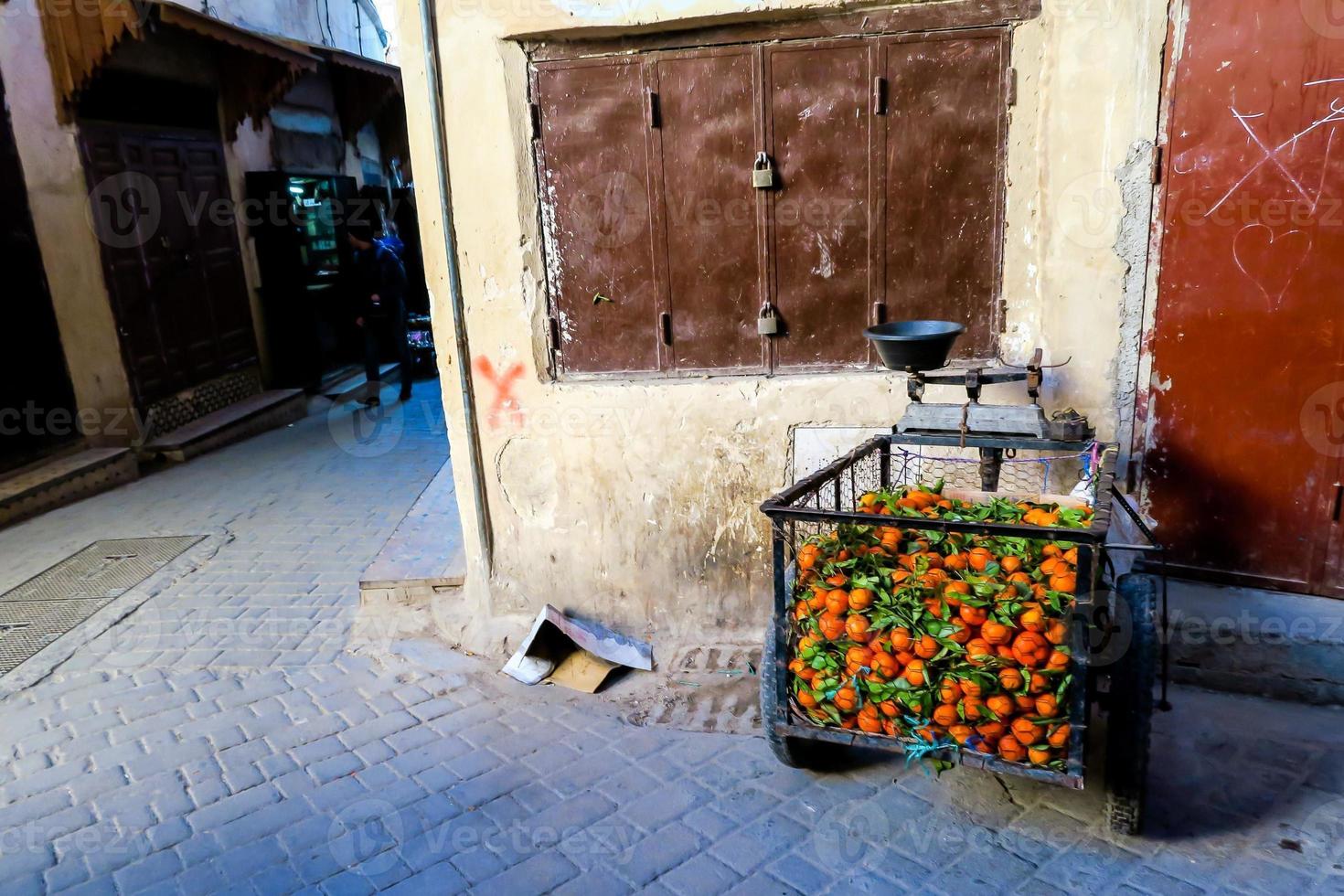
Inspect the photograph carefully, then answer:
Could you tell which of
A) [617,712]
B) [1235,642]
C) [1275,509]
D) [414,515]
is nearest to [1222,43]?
[1275,509]

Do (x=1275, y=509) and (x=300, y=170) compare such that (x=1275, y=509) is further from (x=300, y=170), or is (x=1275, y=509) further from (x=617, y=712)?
(x=300, y=170)

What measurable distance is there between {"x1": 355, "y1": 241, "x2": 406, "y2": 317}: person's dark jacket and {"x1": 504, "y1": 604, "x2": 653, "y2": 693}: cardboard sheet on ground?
684 centimetres

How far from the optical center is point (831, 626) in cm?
296

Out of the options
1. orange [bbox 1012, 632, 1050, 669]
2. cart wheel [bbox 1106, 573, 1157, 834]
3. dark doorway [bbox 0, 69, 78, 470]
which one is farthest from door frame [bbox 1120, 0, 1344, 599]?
dark doorway [bbox 0, 69, 78, 470]

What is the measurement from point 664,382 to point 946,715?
7.17ft

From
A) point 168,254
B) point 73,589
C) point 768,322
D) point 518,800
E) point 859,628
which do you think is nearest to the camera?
point 859,628

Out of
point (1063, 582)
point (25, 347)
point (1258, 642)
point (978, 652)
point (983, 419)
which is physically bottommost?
point (1258, 642)

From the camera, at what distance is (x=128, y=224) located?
8336 mm

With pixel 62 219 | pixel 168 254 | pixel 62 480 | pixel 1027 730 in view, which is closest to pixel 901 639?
pixel 1027 730

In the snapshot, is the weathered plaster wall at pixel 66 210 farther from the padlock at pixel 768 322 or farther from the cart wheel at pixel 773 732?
the cart wheel at pixel 773 732

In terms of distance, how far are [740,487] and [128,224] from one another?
6.96 meters

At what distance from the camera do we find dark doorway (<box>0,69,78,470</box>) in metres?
7.28

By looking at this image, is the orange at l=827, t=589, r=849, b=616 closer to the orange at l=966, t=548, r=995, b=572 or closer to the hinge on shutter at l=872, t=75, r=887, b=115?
the orange at l=966, t=548, r=995, b=572

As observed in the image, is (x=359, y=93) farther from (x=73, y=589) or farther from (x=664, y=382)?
(x=664, y=382)
